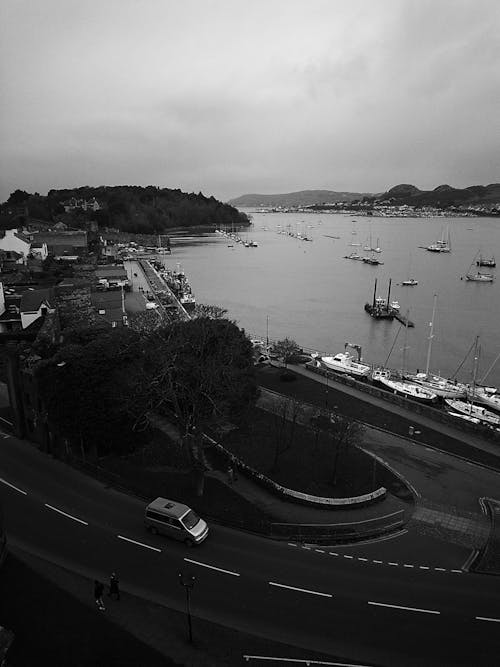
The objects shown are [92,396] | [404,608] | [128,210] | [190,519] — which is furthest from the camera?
[128,210]

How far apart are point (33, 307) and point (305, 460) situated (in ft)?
76.7

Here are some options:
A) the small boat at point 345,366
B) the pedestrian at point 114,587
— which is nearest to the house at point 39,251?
the small boat at point 345,366

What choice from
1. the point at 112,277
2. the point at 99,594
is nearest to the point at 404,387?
the point at 99,594

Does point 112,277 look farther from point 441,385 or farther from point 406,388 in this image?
point 441,385

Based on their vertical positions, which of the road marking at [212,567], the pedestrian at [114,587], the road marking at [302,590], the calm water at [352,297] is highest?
the pedestrian at [114,587]

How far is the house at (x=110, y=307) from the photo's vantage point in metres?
29.7

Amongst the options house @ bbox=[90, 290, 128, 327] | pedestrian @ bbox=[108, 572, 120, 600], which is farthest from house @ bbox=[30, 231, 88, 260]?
pedestrian @ bbox=[108, 572, 120, 600]

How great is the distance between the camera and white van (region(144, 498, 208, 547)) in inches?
477

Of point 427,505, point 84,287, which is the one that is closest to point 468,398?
point 427,505

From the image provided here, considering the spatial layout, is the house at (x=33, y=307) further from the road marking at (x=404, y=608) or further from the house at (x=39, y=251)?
the house at (x=39, y=251)

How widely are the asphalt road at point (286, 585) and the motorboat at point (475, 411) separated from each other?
15886mm

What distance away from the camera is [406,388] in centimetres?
2919

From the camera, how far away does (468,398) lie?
28688mm

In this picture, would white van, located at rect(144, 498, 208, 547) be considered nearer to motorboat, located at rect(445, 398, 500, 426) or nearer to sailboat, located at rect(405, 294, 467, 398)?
motorboat, located at rect(445, 398, 500, 426)
